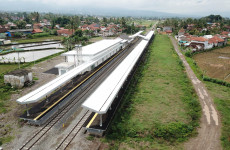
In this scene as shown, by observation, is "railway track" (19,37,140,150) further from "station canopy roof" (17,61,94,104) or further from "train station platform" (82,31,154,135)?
"station canopy roof" (17,61,94,104)

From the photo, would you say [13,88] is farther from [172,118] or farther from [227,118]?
[227,118]

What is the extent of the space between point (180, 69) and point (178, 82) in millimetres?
Result: 7600

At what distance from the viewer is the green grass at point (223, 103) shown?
1408 cm

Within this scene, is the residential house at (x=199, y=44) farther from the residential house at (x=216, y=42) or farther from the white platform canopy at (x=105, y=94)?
the white platform canopy at (x=105, y=94)

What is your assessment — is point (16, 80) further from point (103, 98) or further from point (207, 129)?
point (207, 129)

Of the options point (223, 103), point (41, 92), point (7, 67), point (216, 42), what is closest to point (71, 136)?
point (41, 92)

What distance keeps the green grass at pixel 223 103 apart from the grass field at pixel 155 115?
2124 millimetres

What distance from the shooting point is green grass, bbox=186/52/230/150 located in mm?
14080

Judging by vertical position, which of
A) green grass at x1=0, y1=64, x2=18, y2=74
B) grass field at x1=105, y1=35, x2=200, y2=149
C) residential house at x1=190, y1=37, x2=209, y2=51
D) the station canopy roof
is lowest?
grass field at x1=105, y1=35, x2=200, y2=149

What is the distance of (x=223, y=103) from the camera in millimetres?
19844

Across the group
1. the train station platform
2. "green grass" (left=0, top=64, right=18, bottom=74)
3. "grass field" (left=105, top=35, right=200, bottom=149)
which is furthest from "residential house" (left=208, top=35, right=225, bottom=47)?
"green grass" (left=0, top=64, right=18, bottom=74)

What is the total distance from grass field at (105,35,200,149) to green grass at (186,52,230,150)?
212 centimetres

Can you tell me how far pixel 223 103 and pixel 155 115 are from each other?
337 inches

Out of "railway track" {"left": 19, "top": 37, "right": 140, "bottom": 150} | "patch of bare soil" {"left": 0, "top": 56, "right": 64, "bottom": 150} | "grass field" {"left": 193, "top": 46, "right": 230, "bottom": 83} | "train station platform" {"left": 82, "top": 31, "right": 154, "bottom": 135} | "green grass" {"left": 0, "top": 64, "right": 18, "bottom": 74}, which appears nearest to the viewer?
"railway track" {"left": 19, "top": 37, "right": 140, "bottom": 150}
